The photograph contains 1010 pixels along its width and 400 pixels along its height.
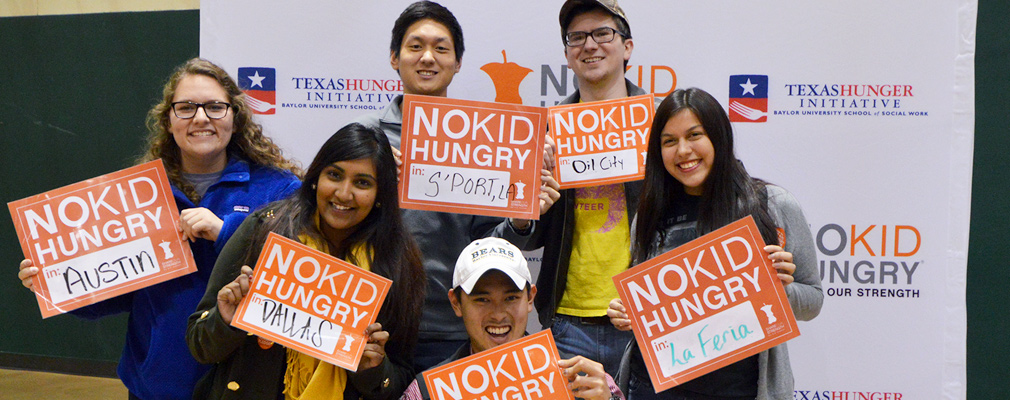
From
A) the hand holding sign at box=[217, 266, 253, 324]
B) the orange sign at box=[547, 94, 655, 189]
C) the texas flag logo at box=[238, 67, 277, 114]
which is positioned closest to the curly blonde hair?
the hand holding sign at box=[217, 266, 253, 324]

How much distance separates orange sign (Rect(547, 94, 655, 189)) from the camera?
2.92m

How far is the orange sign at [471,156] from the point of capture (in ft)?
9.14

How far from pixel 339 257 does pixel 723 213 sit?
1.18 metres

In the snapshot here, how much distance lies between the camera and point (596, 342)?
9.21ft

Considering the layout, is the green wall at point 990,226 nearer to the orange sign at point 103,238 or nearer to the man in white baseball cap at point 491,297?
the man in white baseball cap at point 491,297

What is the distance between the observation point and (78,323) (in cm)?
591

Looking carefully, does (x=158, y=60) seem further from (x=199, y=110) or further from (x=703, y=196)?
(x=703, y=196)

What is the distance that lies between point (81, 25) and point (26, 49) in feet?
1.73

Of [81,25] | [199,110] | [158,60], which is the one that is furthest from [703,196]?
[81,25]

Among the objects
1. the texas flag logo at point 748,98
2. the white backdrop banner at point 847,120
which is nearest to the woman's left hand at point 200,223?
the white backdrop banner at point 847,120

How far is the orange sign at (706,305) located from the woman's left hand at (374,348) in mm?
710

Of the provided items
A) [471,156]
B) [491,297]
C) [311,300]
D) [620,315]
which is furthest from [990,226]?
[311,300]

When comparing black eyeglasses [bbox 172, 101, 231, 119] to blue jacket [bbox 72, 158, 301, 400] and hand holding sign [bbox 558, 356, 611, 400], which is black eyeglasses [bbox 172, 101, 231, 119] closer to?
blue jacket [bbox 72, 158, 301, 400]

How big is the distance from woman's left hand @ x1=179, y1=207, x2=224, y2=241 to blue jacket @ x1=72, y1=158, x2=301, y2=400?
0.09 ft
